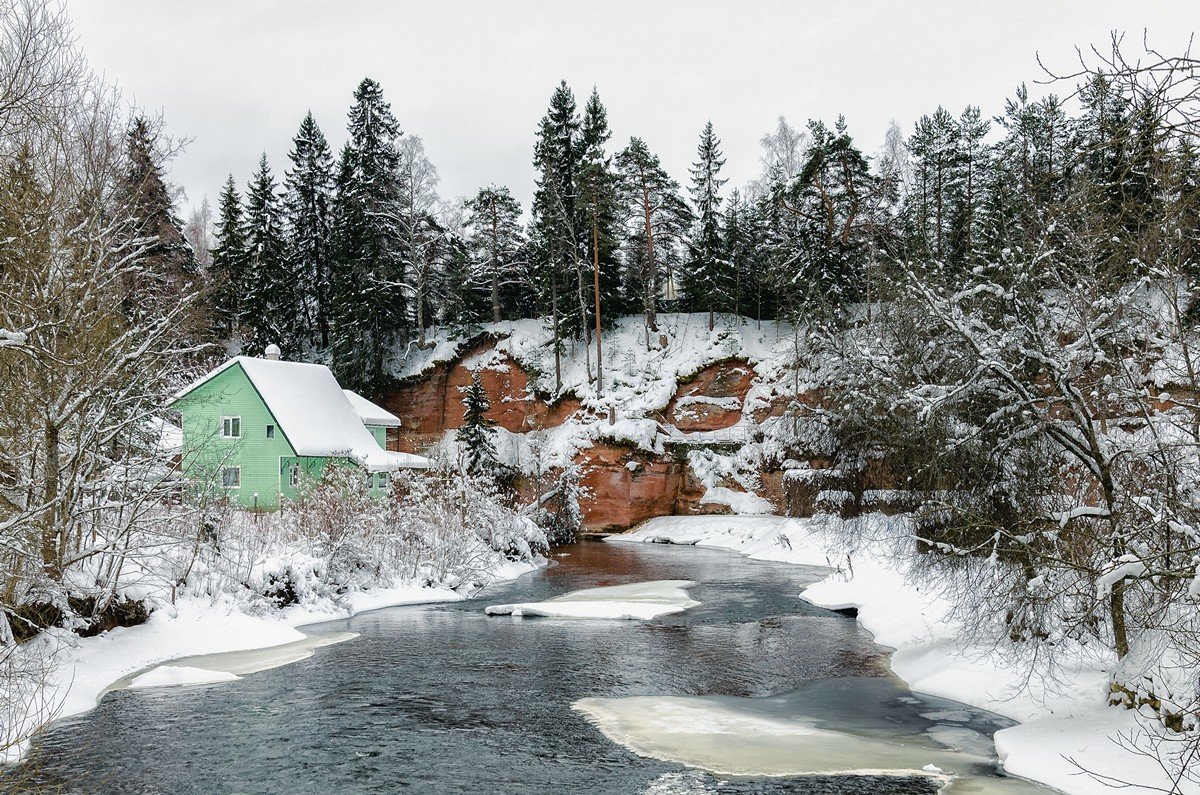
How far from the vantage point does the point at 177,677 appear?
15.7m

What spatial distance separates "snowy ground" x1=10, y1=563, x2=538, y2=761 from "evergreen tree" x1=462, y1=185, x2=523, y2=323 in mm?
36484

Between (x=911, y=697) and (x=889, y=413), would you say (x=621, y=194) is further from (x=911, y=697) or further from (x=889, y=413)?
(x=911, y=697)

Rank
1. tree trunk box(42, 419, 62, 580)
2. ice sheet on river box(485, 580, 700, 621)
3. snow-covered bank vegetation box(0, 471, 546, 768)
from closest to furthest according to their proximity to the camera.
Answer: tree trunk box(42, 419, 62, 580), snow-covered bank vegetation box(0, 471, 546, 768), ice sheet on river box(485, 580, 700, 621)

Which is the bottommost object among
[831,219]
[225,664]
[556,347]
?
[225,664]

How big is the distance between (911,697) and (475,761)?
7.95 meters

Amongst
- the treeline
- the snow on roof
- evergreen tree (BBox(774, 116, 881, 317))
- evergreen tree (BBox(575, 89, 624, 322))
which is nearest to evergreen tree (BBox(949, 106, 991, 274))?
the treeline

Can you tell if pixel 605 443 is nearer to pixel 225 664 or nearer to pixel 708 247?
pixel 708 247

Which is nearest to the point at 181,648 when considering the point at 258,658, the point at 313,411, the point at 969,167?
the point at 258,658

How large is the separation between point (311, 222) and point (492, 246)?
13.8 metres

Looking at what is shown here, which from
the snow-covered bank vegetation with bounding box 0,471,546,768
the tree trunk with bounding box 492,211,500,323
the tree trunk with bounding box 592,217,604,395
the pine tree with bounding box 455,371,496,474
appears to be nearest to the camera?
the snow-covered bank vegetation with bounding box 0,471,546,768

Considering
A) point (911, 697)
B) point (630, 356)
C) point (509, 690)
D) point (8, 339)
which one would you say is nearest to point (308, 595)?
point (509, 690)

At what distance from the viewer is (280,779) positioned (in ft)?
33.9

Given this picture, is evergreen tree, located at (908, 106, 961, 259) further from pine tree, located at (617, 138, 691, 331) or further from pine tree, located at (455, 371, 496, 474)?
pine tree, located at (455, 371, 496, 474)

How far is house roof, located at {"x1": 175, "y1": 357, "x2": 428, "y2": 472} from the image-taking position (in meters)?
40.4
